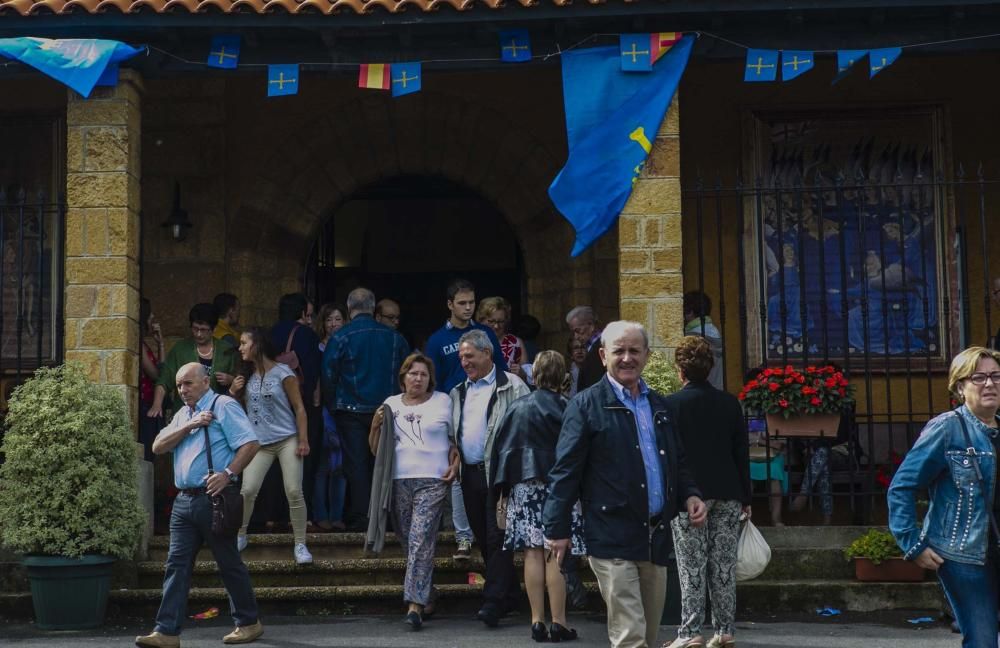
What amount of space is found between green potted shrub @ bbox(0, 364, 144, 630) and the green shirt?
3.19 ft

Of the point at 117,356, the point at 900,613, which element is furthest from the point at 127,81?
the point at 900,613

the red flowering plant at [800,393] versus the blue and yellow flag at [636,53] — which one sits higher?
the blue and yellow flag at [636,53]

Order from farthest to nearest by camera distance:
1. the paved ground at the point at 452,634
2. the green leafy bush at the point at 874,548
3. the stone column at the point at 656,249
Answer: the stone column at the point at 656,249, the green leafy bush at the point at 874,548, the paved ground at the point at 452,634

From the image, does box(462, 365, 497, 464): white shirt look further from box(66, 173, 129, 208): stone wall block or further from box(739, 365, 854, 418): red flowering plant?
box(66, 173, 129, 208): stone wall block

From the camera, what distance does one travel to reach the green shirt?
1057 centimetres

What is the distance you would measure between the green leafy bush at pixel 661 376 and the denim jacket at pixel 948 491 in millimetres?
3470

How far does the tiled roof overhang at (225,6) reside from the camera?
32.5 feet

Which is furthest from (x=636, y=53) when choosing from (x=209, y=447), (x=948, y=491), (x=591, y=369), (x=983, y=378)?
(x=948, y=491)

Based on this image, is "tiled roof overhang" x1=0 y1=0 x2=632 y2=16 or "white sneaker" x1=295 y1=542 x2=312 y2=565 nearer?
"white sneaker" x1=295 y1=542 x2=312 y2=565

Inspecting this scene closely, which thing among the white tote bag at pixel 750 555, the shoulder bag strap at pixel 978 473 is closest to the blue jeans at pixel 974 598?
the shoulder bag strap at pixel 978 473

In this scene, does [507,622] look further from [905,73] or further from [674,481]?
[905,73]

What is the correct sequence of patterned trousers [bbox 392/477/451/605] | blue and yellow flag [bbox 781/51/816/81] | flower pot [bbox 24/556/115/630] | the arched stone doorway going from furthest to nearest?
the arched stone doorway
blue and yellow flag [bbox 781/51/816/81]
flower pot [bbox 24/556/115/630]
patterned trousers [bbox 392/477/451/605]

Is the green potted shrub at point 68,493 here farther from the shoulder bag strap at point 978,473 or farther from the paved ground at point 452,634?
the shoulder bag strap at point 978,473

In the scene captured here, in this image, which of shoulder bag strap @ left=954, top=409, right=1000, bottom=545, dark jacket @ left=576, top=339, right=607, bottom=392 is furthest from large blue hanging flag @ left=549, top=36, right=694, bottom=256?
shoulder bag strap @ left=954, top=409, right=1000, bottom=545
